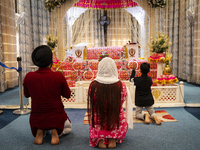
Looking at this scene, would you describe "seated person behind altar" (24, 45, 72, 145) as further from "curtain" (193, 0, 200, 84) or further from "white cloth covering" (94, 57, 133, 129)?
"curtain" (193, 0, 200, 84)

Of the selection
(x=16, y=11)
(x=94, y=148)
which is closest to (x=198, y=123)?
(x=94, y=148)

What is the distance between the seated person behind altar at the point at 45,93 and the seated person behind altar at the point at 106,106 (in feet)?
1.15

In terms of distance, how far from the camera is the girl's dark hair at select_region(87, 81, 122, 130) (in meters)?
1.86

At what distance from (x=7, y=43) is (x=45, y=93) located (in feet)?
14.0

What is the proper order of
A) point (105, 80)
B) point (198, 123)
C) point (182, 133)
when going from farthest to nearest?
point (198, 123) < point (182, 133) < point (105, 80)

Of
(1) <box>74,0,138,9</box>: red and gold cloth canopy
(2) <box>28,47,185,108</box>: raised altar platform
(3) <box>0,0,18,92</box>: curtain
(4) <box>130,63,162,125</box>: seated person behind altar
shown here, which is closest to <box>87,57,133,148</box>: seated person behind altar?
(4) <box>130,63,162,125</box>: seated person behind altar

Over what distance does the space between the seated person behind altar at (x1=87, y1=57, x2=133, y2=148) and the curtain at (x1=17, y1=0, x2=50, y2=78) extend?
16.8 feet

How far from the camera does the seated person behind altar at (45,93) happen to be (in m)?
1.96

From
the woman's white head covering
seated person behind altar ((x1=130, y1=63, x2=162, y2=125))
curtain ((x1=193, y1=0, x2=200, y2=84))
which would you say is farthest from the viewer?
curtain ((x1=193, y1=0, x2=200, y2=84))

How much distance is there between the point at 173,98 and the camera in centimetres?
353

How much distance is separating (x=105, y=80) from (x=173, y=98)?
7.09 feet

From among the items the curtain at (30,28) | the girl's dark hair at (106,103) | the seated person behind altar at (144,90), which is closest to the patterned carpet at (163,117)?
the seated person behind altar at (144,90)

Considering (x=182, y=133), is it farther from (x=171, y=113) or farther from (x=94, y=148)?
(x=94, y=148)

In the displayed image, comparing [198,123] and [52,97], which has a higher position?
[52,97]
